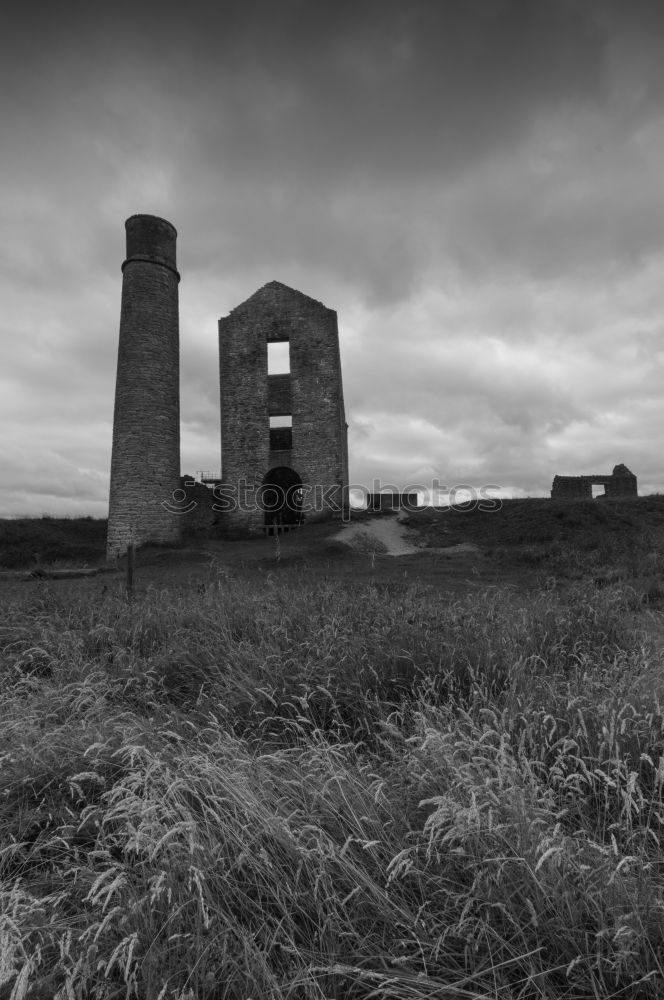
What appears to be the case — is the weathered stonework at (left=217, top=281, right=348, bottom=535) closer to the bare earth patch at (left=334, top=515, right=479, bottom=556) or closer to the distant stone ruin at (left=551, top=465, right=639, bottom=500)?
the bare earth patch at (left=334, top=515, right=479, bottom=556)

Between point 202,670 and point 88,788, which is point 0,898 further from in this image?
point 202,670

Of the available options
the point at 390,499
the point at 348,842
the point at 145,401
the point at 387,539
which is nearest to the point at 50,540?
the point at 145,401

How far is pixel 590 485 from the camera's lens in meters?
30.6

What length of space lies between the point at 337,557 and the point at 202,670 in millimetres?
12384

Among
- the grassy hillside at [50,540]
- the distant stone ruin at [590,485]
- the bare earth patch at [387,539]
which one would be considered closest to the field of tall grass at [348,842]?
the bare earth patch at [387,539]

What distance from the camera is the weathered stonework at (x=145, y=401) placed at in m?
20.8

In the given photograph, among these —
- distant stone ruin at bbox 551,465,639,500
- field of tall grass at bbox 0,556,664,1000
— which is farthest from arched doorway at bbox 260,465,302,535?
field of tall grass at bbox 0,556,664,1000

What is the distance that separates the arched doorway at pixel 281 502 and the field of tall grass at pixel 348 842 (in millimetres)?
21643

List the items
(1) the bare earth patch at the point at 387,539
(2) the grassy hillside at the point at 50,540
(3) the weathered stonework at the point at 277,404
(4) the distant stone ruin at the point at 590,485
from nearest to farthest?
(1) the bare earth patch at the point at 387,539 → (2) the grassy hillside at the point at 50,540 → (3) the weathered stonework at the point at 277,404 → (4) the distant stone ruin at the point at 590,485

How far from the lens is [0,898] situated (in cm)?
216

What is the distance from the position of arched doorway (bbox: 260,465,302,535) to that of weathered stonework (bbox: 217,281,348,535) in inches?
9.4

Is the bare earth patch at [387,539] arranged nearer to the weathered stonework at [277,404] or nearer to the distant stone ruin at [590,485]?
the weathered stonework at [277,404]

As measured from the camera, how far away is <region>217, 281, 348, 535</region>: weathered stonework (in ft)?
82.7

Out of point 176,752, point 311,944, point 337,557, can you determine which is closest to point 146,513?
point 337,557
